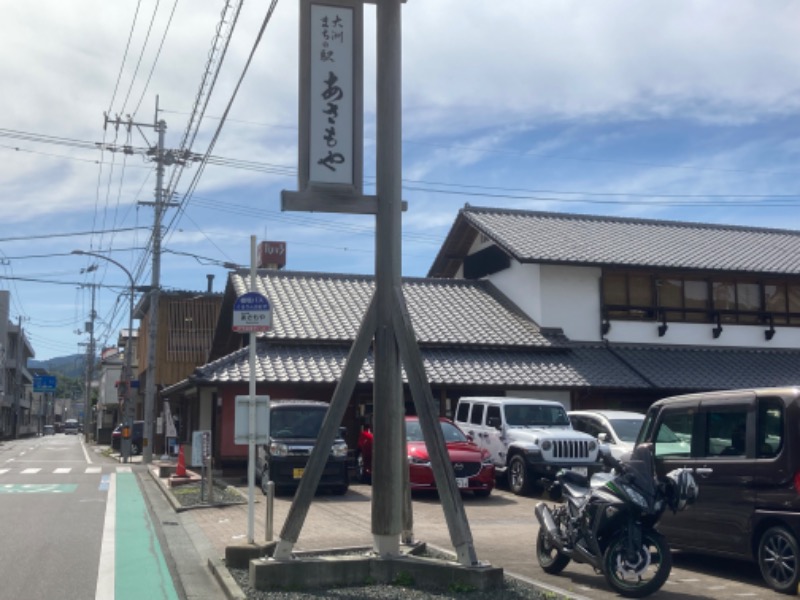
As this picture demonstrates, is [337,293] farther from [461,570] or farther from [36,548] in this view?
[461,570]

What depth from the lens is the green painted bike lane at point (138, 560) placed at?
9445 mm

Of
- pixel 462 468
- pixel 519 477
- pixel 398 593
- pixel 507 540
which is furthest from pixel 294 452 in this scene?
pixel 398 593

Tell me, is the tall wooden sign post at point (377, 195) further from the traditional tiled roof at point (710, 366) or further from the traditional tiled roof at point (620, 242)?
the traditional tiled roof at point (710, 366)

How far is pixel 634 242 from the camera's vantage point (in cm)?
3020

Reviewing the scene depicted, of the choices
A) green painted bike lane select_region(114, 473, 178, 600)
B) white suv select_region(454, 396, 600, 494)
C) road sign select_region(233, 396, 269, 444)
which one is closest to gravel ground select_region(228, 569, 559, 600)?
green painted bike lane select_region(114, 473, 178, 600)

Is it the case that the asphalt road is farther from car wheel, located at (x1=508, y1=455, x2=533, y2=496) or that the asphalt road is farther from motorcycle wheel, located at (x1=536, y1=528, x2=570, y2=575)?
car wheel, located at (x1=508, y1=455, x2=533, y2=496)

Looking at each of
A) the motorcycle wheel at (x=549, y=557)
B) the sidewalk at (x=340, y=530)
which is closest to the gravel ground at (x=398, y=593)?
the sidewalk at (x=340, y=530)

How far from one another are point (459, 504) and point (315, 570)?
1.60m

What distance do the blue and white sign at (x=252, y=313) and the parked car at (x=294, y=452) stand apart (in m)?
7.28

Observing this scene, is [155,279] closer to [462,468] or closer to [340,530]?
[462,468]

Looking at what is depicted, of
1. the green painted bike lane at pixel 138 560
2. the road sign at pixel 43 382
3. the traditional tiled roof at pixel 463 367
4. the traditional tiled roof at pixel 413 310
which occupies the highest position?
the traditional tiled roof at pixel 413 310

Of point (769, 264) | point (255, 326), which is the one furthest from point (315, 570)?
point (769, 264)

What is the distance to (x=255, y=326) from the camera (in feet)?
36.6

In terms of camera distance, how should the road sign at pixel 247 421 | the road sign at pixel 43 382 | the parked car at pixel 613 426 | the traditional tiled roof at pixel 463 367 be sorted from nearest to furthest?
the road sign at pixel 247 421
the parked car at pixel 613 426
the traditional tiled roof at pixel 463 367
the road sign at pixel 43 382
